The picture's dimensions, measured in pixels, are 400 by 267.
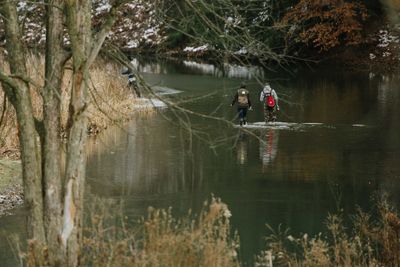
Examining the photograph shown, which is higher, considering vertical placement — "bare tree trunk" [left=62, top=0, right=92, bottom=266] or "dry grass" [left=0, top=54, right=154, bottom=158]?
"bare tree trunk" [left=62, top=0, right=92, bottom=266]

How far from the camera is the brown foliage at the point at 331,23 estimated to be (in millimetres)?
48759

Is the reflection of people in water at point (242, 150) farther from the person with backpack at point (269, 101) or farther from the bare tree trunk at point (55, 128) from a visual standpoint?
the bare tree trunk at point (55, 128)

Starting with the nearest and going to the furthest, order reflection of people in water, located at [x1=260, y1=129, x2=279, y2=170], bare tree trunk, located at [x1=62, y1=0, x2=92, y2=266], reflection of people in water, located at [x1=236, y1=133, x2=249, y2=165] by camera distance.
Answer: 1. bare tree trunk, located at [x1=62, y1=0, x2=92, y2=266]
2. reflection of people in water, located at [x1=260, y1=129, x2=279, y2=170]
3. reflection of people in water, located at [x1=236, y1=133, x2=249, y2=165]

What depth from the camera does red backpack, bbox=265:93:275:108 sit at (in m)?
28.4

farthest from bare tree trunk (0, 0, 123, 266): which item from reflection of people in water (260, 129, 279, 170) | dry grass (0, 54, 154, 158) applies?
reflection of people in water (260, 129, 279, 170)

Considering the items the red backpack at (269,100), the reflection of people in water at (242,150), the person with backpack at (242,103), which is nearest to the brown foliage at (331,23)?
the red backpack at (269,100)

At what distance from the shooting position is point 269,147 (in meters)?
24.8

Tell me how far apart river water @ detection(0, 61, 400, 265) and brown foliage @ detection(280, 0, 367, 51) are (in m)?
13.7

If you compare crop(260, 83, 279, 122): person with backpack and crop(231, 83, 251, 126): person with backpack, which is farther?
crop(260, 83, 279, 122): person with backpack

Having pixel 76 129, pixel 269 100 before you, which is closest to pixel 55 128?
pixel 76 129

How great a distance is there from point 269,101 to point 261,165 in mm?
6987

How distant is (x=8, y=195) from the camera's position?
1794 centimetres

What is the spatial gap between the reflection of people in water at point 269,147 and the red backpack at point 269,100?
99 cm

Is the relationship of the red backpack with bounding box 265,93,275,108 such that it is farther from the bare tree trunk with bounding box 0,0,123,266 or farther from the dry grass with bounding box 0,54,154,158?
the bare tree trunk with bounding box 0,0,123,266
